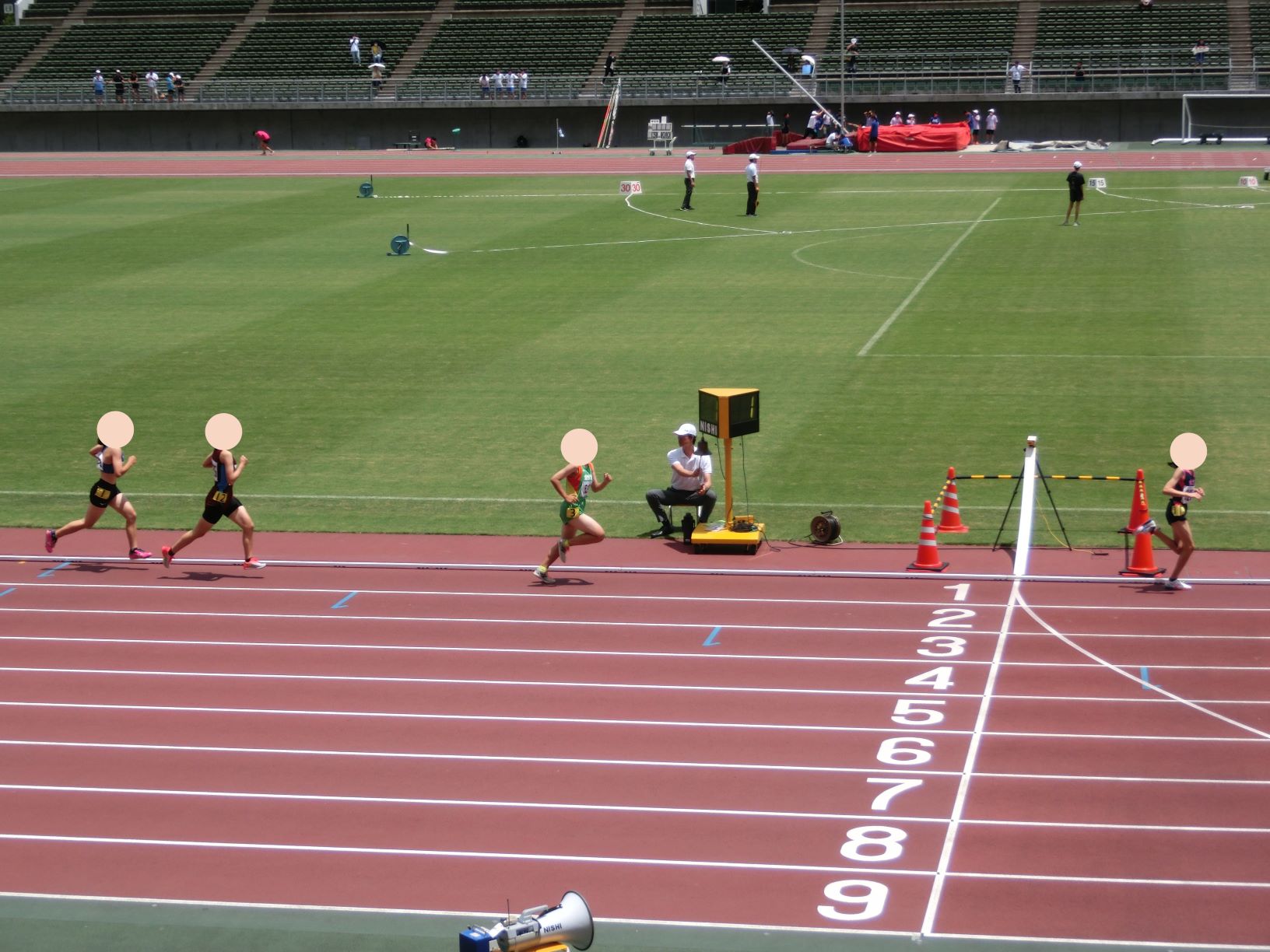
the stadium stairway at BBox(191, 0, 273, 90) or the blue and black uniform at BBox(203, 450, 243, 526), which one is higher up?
the stadium stairway at BBox(191, 0, 273, 90)

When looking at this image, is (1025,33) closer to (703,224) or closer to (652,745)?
(703,224)

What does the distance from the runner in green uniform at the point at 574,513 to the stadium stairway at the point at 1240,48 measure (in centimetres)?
5260

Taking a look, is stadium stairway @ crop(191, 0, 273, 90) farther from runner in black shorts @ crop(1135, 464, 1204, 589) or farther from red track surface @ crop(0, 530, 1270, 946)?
runner in black shorts @ crop(1135, 464, 1204, 589)

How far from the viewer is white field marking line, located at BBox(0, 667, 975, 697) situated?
1327 centimetres

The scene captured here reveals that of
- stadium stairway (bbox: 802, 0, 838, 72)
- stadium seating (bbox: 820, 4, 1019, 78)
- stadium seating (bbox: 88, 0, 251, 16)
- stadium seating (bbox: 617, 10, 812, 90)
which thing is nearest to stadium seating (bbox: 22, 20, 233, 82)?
stadium seating (bbox: 88, 0, 251, 16)

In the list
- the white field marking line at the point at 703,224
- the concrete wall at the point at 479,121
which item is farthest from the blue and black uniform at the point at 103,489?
the concrete wall at the point at 479,121

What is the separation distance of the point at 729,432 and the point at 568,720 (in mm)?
5292

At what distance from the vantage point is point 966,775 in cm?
1165

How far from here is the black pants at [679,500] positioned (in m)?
17.7

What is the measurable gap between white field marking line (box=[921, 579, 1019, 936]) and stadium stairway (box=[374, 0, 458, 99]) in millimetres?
59718

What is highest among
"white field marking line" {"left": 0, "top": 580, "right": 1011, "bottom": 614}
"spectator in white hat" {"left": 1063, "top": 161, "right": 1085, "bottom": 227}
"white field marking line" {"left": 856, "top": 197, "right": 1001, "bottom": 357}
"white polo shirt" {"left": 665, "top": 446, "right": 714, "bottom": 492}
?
"spectator in white hat" {"left": 1063, "top": 161, "right": 1085, "bottom": 227}

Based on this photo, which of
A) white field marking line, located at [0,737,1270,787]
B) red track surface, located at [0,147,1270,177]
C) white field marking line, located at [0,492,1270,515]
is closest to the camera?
white field marking line, located at [0,737,1270,787]

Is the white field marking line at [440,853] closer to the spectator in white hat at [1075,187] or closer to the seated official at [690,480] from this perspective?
the seated official at [690,480]

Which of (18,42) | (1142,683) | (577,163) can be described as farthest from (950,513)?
(18,42)
